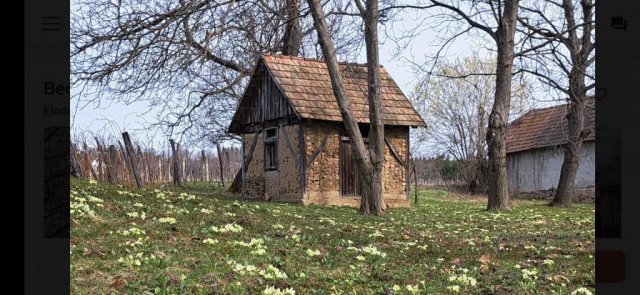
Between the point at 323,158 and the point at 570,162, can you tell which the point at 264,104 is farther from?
the point at 570,162

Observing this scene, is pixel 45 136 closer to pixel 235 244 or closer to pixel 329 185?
pixel 235 244

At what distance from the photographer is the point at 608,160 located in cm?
93

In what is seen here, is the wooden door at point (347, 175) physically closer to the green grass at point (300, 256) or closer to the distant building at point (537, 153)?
the green grass at point (300, 256)

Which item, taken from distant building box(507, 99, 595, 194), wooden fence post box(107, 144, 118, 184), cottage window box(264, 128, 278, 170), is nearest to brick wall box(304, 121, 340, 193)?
cottage window box(264, 128, 278, 170)

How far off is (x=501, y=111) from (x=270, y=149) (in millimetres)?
9488

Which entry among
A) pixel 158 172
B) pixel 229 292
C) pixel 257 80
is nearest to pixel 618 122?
pixel 229 292

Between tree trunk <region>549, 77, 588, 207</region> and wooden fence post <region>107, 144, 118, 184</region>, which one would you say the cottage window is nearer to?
wooden fence post <region>107, 144, 118, 184</region>

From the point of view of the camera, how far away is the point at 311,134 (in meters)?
22.2

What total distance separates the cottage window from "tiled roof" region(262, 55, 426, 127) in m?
2.19

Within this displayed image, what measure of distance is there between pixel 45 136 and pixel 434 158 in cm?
4235

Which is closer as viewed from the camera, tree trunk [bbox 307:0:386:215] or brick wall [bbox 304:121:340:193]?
tree trunk [bbox 307:0:386:215]

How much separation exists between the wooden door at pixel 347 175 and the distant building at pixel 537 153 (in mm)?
14774

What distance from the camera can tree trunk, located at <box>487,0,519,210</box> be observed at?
59.9ft

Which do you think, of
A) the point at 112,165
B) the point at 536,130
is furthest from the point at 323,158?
the point at 536,130
